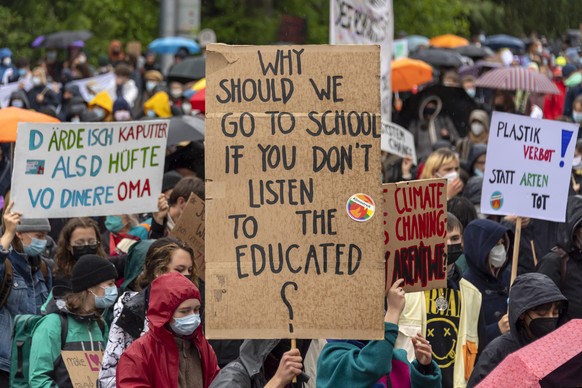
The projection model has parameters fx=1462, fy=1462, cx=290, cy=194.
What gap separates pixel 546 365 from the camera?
373 cm

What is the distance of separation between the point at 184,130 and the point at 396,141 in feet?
5.99

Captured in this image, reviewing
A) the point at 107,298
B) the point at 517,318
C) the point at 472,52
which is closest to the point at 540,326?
the point at 517,318

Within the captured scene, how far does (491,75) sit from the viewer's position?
20.3 metres

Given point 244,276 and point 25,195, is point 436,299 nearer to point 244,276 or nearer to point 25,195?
point 244,276

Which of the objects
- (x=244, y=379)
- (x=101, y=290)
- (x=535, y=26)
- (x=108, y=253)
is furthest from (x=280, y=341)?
(x=535, y=26)

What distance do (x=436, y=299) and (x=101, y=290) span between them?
1644 mm

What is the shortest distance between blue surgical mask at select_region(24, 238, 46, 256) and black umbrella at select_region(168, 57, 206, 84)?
12.8m

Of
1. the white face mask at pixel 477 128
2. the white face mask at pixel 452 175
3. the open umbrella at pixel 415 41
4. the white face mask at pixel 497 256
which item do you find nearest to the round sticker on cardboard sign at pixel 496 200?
the white face mask at pixel 497 256

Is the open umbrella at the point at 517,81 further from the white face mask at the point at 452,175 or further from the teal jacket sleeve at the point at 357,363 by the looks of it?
the teal jacket sleeve at the point at 357,363

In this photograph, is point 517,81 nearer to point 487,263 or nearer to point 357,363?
point 487,263

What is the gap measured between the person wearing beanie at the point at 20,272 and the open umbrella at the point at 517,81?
11918 mm

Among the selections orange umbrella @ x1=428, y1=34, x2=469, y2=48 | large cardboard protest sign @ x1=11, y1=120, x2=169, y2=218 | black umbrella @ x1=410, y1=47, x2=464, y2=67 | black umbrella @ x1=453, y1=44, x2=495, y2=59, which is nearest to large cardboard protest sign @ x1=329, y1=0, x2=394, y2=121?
large cardboard protest sign @ x1=11, y1=120, x2=169, y2=218

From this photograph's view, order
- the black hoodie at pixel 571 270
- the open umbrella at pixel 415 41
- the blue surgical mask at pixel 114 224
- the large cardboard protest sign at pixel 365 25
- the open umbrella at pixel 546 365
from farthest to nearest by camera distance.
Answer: the open umbrella at pixel 415 41 → the large cardboard protest sign at pixel 365 25 → the blue surgical mask at pixel 114 224 → the black hoodie at pixel 571 270 → the open umbrella at pixel 546 365

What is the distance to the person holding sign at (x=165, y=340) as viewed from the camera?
5871 millimetres
